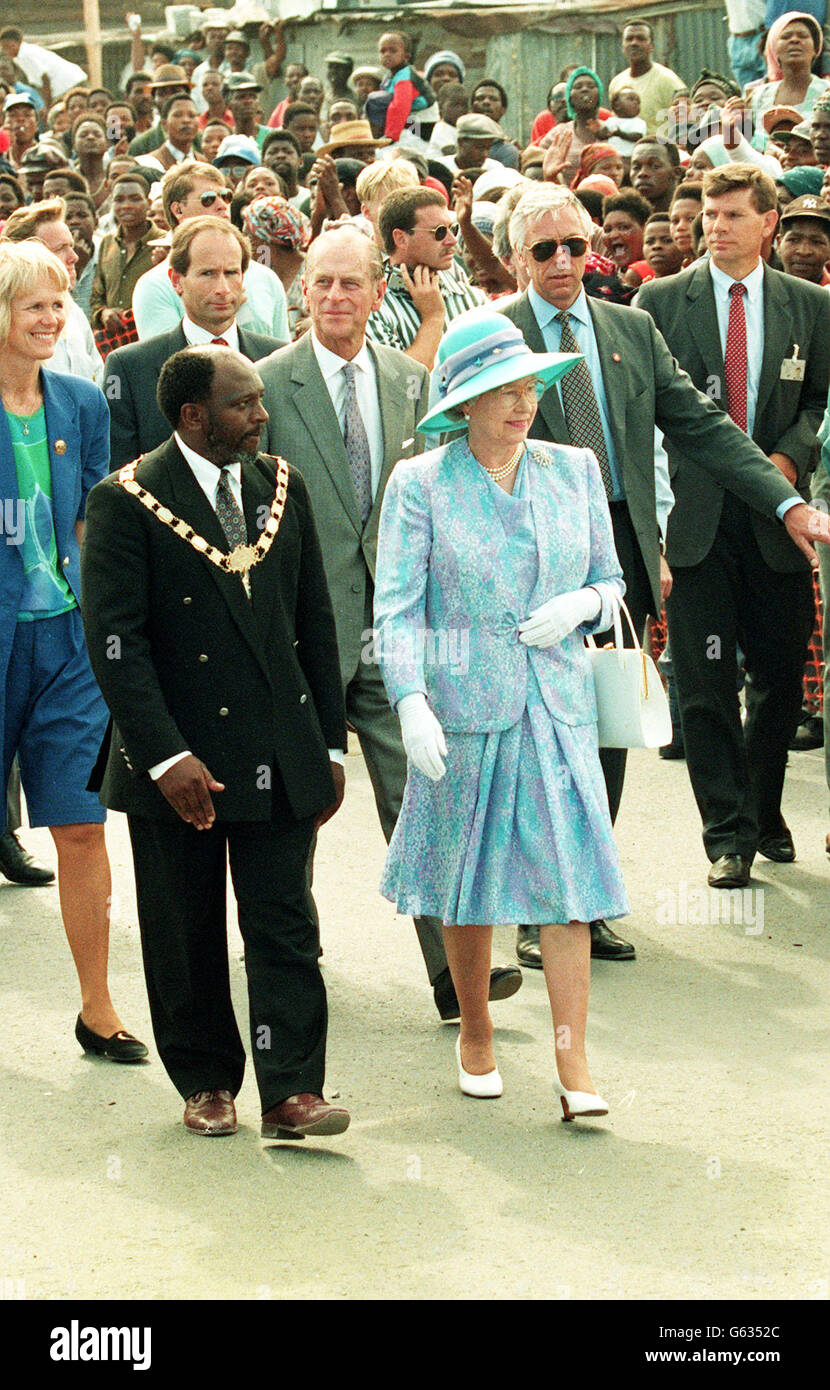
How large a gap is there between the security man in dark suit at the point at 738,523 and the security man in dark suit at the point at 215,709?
2.72m

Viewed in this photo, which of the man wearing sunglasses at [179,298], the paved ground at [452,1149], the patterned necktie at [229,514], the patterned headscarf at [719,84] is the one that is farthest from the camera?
the patterned headscarf at [719,84]

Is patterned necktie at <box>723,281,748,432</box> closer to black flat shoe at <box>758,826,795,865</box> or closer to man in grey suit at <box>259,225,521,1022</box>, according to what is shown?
black flat shoe at <box>758,826,795,865</box>

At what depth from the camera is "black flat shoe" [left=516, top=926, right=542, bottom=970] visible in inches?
264

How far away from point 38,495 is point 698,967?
8.21 feet

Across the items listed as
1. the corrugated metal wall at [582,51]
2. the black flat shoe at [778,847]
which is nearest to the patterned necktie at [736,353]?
the black flat shoe at [778,847]

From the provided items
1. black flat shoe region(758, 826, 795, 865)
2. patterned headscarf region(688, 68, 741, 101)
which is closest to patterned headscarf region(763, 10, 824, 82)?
patterned headscarf region(688, 68, 741, 101)

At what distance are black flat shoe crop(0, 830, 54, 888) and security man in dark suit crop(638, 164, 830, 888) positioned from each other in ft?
7.86

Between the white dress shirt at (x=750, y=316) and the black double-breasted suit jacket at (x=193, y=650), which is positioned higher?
the white dress shirt at (x=750, y=316)

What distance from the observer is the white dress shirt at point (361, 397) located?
6.36m

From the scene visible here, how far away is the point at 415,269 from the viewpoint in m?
7.50

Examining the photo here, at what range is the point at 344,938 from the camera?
22.9 ft

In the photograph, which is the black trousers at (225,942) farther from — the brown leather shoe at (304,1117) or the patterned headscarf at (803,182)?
the patterned headscarf at (803,182)

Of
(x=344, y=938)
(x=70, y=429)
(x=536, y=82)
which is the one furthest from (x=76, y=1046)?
(x=536, y=82)

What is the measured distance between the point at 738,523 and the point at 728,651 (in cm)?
46
